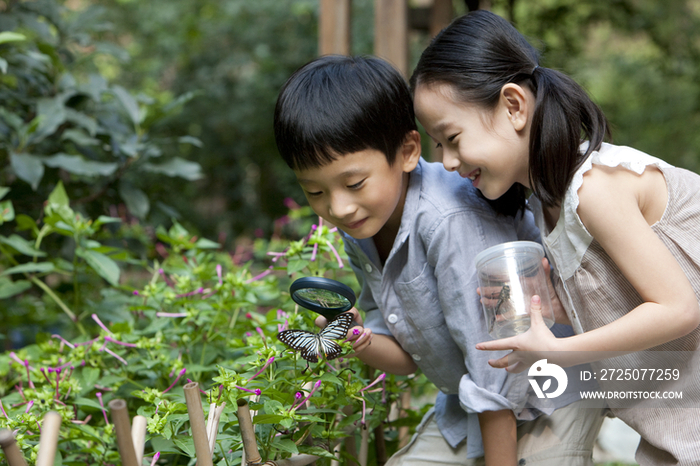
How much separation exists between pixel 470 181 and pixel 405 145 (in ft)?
0.58

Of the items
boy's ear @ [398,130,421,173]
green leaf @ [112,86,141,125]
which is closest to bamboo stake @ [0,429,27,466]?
boy's ear @ [398,130,421,173]

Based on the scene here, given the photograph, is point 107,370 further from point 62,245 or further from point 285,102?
point 62,245

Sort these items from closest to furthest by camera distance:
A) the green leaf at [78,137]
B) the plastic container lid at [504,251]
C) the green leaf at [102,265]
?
the plastic container lid at [504,251] → the green leaf at [102,265] → the green leaf at [78,137]

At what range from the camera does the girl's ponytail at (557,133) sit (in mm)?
1104

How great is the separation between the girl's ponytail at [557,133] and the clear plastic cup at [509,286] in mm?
125

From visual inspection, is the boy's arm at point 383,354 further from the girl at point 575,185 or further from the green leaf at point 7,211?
the green leaf at point 7,211

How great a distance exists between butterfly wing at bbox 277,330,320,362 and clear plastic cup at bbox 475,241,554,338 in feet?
1.18

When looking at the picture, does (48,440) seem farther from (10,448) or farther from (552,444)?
(552,444)

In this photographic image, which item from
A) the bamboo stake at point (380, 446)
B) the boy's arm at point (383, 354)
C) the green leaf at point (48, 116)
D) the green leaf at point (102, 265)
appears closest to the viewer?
the boy's arm at point (383, 354)

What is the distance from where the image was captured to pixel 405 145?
1281 mm

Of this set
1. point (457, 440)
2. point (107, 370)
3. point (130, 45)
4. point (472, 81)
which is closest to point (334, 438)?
point (457, 440)

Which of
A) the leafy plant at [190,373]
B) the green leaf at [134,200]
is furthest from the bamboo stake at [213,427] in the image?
the green leaf at [134,200]

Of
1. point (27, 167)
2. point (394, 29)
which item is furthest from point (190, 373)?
point (394, 29)

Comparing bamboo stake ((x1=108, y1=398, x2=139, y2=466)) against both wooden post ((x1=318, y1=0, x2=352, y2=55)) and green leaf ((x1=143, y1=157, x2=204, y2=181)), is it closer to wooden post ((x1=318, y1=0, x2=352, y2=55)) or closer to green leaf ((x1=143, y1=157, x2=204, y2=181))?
green leaf ((x1=143, y1=157, x2=204, y2=181))
